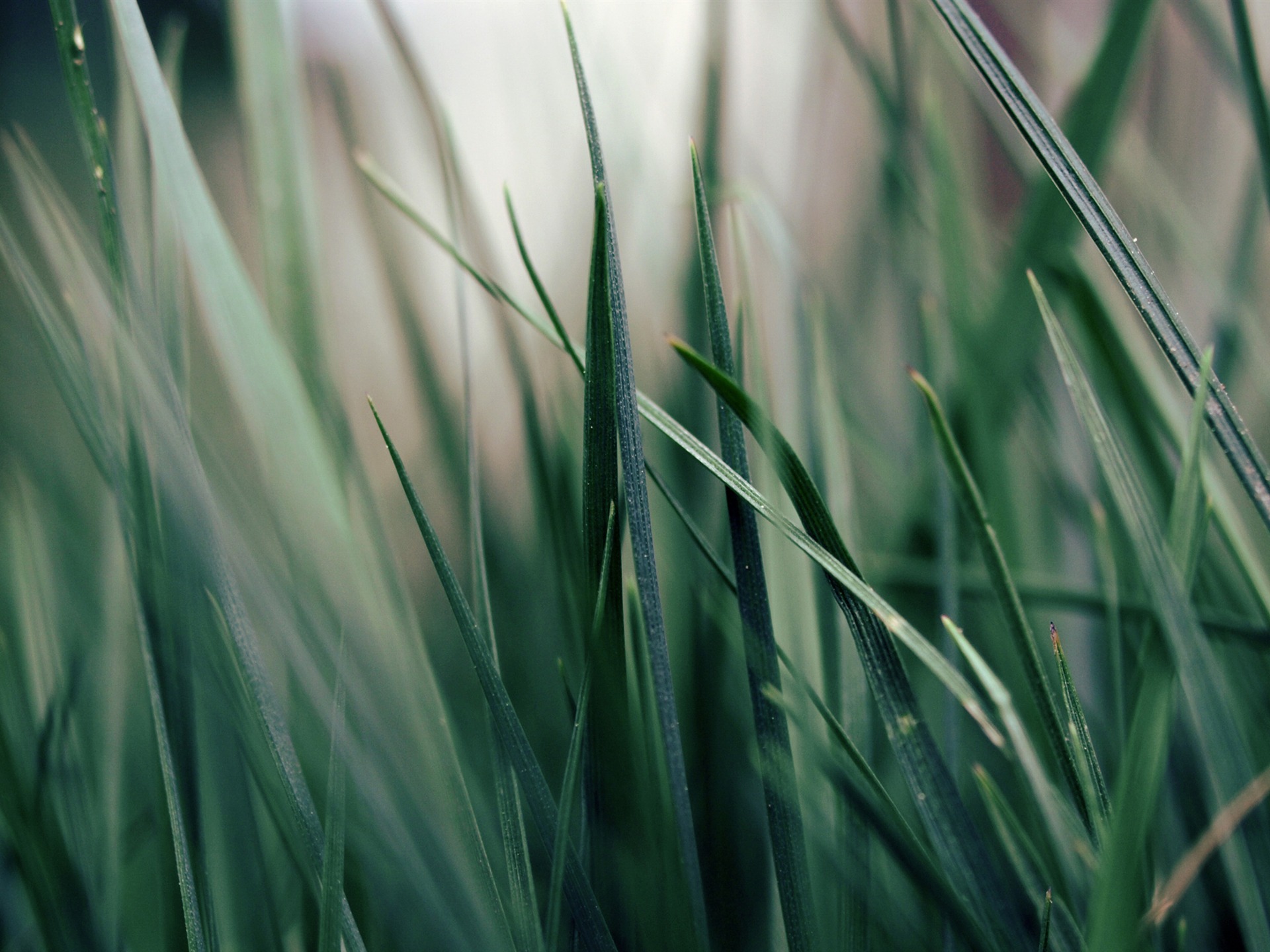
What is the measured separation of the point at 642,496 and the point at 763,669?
0.12 feet

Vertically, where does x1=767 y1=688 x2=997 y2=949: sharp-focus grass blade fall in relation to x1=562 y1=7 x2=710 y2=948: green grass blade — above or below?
below

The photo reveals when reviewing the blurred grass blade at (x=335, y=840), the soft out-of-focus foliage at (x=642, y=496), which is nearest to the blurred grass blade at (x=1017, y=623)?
the soft out-of-focus foliage at (x=642, y=496)

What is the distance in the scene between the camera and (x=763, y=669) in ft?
0.40

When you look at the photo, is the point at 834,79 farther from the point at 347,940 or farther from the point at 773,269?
the point at 347,940

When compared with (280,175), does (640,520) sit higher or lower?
lower

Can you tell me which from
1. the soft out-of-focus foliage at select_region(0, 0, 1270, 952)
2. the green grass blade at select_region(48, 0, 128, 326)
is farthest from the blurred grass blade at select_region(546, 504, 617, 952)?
the green grass blade at select_region(48, 0, 128, 326)

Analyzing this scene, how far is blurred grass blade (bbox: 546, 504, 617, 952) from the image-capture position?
11 cm

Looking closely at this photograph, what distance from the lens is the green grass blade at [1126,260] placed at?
0.12 meters

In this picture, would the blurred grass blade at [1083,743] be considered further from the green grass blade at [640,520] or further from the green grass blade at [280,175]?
the green grass blade at [280,175]

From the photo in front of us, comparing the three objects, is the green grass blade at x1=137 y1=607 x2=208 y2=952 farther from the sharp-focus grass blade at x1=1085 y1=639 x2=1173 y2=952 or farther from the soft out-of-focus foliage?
the sharp-focus grass blade at x1=1085 y1=639 x2=1173 y2=952

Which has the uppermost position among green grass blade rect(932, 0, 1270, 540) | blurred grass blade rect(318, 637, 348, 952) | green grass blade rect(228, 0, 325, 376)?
green grass blade rect(228, 0, 325, 376)

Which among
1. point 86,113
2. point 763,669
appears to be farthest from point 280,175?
point 763,669

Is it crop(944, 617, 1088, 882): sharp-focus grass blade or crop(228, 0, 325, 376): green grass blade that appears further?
crop(228, 0, 325, 376): green grass blade

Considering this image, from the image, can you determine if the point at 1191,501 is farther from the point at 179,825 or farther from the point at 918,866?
the point at 179,825
